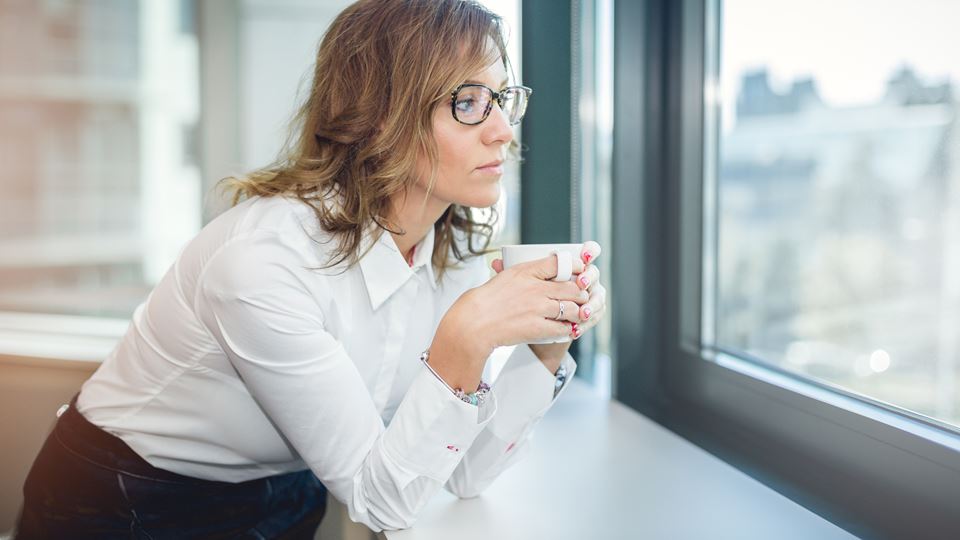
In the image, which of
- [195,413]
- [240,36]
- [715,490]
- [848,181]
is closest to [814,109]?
[848,181]

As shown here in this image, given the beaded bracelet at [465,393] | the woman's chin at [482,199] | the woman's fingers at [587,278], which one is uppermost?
the woman's chin at [482,199]

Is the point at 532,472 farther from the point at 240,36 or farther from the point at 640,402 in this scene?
the point at 240,36

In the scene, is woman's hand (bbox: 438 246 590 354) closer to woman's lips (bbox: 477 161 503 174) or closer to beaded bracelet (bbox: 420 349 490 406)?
Result: beaded bracelet (bbox: 420 349 490 406)

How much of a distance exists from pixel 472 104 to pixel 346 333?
337mm

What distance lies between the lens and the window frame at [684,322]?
932 mm

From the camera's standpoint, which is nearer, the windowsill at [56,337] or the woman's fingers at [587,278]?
→ the woman's fingers at [587,278]

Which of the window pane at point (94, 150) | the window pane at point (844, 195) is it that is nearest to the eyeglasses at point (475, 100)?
the window pane at point (844, 195)

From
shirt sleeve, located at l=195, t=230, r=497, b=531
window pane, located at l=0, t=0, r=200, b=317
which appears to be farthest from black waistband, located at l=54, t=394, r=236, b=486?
window pane, located at l=0, t=0, r=200, b=317

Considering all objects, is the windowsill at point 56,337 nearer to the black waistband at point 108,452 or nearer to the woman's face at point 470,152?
the black waistband at point 108,452

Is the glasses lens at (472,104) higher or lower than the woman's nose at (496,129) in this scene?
higher

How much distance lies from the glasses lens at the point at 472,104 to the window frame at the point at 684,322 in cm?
48

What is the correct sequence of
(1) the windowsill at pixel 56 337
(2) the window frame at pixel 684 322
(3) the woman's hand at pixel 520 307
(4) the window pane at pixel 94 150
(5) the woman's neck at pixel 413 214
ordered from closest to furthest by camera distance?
1. (3) the woman's hand at pixel 520 307
2. (2) the window frame at pixel 684 322
3. (5) the woman's neck at pixel 413 214
4. (1) the windowsill at pixel 56 337
5. (4) the window pane at pixel 94 150

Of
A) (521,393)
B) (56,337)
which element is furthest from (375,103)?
(56,337)

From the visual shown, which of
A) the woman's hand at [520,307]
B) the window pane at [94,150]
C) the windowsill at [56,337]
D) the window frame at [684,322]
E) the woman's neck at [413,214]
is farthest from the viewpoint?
the window pane at [94,150]
